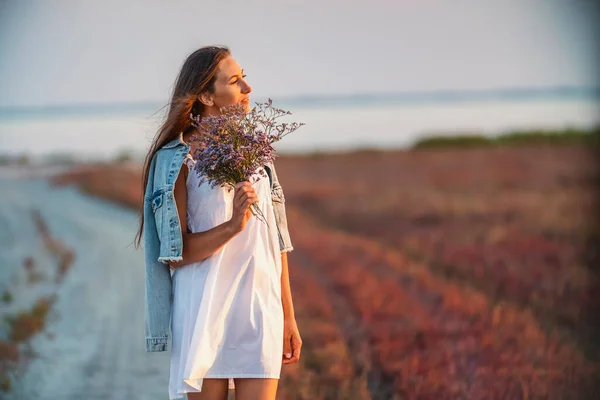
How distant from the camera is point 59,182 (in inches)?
597

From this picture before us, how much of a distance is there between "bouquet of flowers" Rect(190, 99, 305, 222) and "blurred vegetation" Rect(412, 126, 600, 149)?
1441cm

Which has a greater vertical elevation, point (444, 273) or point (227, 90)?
point (227, 90)

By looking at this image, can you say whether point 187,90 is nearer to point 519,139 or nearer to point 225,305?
point 225,305

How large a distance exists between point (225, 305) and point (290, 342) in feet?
0.79

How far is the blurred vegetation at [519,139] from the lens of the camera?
16922 millimetres

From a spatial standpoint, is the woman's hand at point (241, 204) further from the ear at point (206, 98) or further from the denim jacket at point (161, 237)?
the ear at point (206, 98)

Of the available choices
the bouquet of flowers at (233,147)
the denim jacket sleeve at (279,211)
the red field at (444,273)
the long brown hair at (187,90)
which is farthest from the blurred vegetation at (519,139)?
the bouquet of flowers at (233,147)

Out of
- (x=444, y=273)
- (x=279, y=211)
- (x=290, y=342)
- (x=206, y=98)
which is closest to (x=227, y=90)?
(x=206, y=98)

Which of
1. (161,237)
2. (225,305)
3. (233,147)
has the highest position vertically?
(233,147)

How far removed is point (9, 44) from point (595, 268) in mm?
6992

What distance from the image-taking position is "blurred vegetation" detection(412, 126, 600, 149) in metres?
16.9

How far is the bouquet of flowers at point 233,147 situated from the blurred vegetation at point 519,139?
14408 mm

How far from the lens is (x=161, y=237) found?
2.58 metres

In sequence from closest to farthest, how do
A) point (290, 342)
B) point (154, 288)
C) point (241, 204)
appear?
point (241, 204), point (154, 288), point (290, 342)
